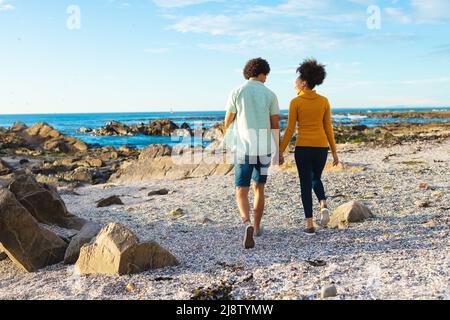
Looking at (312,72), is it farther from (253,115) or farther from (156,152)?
(156,152)

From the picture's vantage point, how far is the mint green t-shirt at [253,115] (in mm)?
6047

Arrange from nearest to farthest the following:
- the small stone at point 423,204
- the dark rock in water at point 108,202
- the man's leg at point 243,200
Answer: the man's leg at point 243,200
the small stone at point 423,204
the dark rock in water at point 108,202

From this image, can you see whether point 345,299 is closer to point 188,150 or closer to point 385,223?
point 385,223

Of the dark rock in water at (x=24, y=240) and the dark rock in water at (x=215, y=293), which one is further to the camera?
the dark rock in water at (x=24, y=240)

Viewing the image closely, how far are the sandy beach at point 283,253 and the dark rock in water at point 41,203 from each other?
92 centimetres

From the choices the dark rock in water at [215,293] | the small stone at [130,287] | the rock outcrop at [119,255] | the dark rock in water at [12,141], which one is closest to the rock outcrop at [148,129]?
the dark rock in water at [12,141]

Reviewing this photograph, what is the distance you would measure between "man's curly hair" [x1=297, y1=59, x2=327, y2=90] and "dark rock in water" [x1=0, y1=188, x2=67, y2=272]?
386 centimetres

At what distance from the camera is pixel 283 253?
584 centimetres

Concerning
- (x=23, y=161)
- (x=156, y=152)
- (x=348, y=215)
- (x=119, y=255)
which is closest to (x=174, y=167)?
(x=156, y=152)

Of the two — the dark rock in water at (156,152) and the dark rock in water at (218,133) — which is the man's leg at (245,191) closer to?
the dark rock in water at (156,152)

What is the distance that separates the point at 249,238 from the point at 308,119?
1.75 metres

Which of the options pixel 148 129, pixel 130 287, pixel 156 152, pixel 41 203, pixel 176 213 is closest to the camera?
pixel 130 287

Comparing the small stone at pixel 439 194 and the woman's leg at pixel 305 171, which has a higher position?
the woman's leg at pixel 305 171

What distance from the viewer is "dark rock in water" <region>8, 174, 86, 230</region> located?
305 inches
